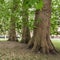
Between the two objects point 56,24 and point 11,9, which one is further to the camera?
point 56,24

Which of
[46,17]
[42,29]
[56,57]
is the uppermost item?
[46,17]

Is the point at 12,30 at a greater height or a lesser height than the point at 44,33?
greater

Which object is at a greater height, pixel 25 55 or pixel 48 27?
pixel 48 27

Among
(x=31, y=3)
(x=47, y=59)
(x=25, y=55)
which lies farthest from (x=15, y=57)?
(x=31, y=3)

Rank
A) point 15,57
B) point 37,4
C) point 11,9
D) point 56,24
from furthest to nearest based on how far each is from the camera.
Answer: point 56,24 → point 15,57 → point 11,9 → point 37,4

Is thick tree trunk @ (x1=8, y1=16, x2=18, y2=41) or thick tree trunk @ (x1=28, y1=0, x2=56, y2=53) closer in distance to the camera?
thick tree trunk @ (x1=8, y1=16, x2=18, y2=41)

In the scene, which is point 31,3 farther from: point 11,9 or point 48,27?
point 48,27

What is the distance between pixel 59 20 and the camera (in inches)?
570

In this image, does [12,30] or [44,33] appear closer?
[44,33]

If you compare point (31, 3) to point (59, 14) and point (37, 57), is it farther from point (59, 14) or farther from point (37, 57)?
point (59, 14)

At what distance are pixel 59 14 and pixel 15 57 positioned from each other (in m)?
5.96

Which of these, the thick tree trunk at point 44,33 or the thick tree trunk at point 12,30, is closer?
the thick tree trunk at point 12,30

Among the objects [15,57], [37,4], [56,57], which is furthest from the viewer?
[56,57]

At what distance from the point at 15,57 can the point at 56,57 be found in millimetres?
2370
